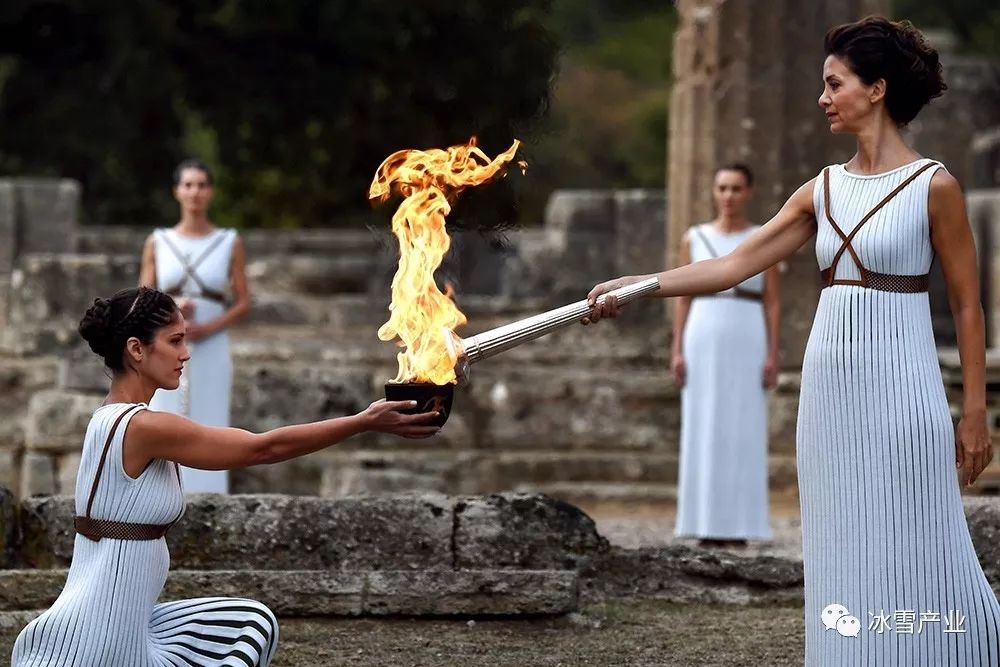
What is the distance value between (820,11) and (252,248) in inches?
345

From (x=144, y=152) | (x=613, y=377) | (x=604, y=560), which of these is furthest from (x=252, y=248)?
(x=604, y=560)

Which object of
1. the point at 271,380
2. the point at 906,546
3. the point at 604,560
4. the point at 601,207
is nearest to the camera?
the point at 906,546

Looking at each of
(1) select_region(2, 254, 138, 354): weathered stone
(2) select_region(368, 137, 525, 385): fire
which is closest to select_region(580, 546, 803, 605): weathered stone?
(2) select_region(368, 137, 525, 385): fire

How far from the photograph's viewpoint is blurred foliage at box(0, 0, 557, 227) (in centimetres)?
1908

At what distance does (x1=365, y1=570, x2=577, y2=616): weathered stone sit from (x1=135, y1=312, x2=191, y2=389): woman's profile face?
1728 millimetres

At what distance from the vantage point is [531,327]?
479 cm

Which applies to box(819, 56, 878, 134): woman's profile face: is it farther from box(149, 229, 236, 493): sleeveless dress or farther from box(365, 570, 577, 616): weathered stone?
box(149, 229, 236, 493): sleeveless dress

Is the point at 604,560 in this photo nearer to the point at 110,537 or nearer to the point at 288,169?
the point at 110,537

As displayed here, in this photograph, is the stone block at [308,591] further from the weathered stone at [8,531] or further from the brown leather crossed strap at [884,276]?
the brown leather crossed strap at [884,276]

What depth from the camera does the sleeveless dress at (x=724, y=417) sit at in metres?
8.63

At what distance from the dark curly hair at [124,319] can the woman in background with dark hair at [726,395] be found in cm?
431

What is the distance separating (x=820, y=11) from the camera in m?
10.8

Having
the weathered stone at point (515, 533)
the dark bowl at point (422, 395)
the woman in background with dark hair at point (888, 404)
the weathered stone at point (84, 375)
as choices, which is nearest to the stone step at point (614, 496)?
the weathered stone at point (84, 375)

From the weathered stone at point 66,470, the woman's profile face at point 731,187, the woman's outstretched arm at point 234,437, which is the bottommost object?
the woman's outstretched arm at point 234,437
